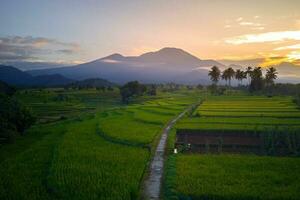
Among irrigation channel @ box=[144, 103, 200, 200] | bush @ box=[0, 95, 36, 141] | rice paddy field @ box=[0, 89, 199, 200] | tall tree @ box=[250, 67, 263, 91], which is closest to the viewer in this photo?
rice paddy field @ box=[0, 89, 199, 200]

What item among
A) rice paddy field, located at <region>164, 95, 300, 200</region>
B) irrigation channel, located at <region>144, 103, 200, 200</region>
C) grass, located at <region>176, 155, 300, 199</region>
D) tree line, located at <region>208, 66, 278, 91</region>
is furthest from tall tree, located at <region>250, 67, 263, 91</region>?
grass, located at <region>176, 155, 300, 199</region>

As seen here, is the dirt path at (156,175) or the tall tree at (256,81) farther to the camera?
the tall tree at (256,81)

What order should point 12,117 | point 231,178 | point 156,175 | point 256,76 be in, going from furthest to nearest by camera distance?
1. point 256,76
2. point 12,117
3. point 156,175
4. point 231,178

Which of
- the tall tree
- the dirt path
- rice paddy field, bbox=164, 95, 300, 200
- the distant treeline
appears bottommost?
the dirt path

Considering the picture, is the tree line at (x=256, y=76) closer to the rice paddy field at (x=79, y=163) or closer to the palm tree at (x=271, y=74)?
the palm tree at (x=271, y=74)

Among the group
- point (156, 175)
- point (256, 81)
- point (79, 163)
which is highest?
point (256, 81)

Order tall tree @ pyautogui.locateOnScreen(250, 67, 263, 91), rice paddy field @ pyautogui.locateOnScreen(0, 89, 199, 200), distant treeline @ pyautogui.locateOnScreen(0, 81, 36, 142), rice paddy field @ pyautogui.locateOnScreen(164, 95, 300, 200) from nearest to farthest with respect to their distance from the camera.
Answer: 1. rice paddy field @ pyautogui.locateOnScreen(164, 95, 300, 200)
2. rice paddy field @ pyautogui.locateOnScreen(0, 89, 199, 200)
3. distant treeline @ pyautogui.locateOnScreen(0, 81, 36, 142)
4. tall tree @ pyautogui.locateOnScreen(250, 67, 263, 91)

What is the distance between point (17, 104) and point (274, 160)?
22.0 m

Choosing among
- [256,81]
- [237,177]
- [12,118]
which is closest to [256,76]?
[256,81]

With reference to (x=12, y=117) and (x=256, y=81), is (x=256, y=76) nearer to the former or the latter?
(x=256, y=81)

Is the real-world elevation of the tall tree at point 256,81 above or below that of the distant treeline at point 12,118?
above

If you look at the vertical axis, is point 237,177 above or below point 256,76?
below

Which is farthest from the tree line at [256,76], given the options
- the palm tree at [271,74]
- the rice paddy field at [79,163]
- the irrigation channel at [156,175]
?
the irrigation channel at [156,175]

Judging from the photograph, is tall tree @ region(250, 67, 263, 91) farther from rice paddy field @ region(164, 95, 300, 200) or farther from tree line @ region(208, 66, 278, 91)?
rice paddy field @ region(164, 95, 300, 200)
